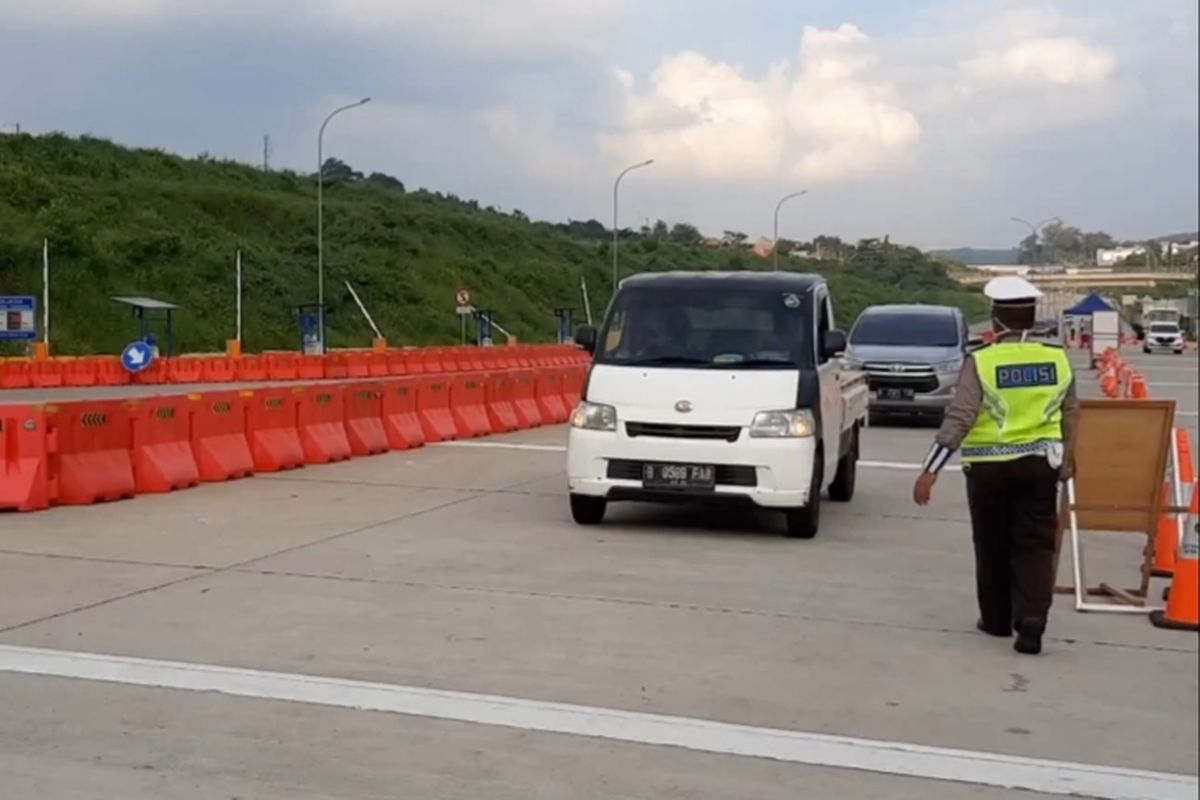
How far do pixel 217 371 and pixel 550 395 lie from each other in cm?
1290

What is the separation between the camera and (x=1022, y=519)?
7.82 m

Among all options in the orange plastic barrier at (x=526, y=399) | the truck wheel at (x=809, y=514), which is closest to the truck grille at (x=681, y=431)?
the truck wheel at (x=809, y=514)

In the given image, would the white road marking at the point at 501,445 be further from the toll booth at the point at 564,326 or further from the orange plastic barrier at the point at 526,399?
the toll booth at the point at 564,326

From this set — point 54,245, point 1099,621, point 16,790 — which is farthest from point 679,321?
point 54,245

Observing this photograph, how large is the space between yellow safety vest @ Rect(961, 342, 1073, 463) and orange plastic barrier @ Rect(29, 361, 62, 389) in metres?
26.3

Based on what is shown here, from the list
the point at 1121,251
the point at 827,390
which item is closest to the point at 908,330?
the point at 827,390

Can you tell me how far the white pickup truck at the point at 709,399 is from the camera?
11.2 m

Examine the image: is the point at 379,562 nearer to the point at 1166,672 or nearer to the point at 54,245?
the point at 1166,672

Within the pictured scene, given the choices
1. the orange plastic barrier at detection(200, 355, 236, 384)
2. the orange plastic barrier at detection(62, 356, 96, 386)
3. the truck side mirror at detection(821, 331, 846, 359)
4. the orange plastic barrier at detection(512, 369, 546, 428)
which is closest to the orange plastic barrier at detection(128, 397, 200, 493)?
the truck side mirror at detection(821, 331, 846, 359)

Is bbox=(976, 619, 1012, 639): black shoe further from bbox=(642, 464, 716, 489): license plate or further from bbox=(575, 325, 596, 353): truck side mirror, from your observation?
bbox=(575, 325, 596, 353): truck side mirror

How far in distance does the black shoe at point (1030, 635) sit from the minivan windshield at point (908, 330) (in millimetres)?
16187

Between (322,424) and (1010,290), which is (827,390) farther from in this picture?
(322,424)

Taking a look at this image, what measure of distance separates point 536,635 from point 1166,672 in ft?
10.8

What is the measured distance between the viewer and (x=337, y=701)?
21.8ft
